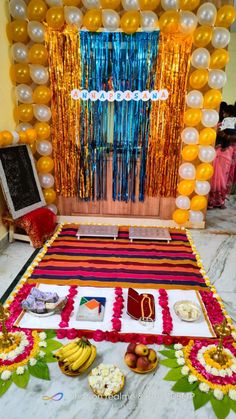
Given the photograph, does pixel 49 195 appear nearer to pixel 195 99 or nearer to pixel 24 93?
pixel 24 93

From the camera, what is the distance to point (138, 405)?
155cm

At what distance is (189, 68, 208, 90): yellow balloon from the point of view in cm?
319

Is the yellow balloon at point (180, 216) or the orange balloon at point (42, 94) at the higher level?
the orange balloon at point (42, 94)

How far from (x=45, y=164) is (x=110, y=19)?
173 cm

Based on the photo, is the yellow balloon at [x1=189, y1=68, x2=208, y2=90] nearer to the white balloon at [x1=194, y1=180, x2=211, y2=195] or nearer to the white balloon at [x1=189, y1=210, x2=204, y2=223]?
the white balloon at [x1=194, y1=180, x2=211, y2=195]

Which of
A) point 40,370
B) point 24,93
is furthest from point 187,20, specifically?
point 40,370

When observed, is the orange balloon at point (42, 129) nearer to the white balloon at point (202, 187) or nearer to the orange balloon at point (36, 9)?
the orange balloon at point (36, 9)

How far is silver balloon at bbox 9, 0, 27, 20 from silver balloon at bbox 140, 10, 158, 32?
126 centimetres

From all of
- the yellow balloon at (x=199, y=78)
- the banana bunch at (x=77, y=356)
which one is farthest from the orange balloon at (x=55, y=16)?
the banana bunch at (x=77, y=356)

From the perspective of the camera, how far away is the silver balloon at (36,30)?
3188mm

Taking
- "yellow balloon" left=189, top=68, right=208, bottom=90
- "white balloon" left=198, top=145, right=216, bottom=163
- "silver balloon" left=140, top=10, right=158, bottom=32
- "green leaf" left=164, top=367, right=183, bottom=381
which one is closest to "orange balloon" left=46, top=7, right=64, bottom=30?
"silver balloon" left=140, top=10, right=158, bottom=32

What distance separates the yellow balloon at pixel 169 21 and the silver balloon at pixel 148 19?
0.21ft

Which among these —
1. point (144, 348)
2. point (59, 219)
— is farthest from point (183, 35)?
point (144, 348)

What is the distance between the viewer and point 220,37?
10.1 feet
